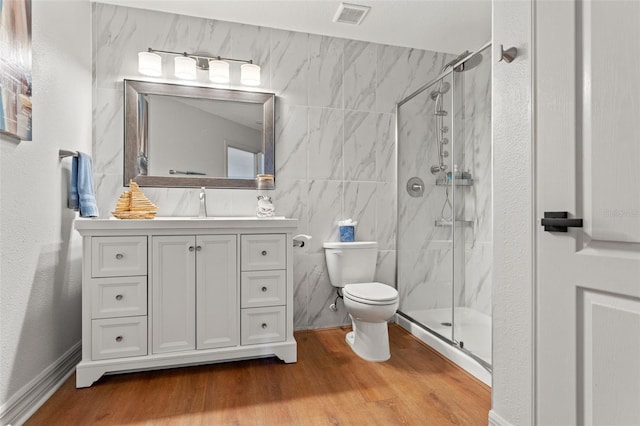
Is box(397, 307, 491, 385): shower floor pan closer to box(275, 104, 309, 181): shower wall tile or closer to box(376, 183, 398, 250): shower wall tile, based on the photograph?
box(376, 183, 398, 250): shower wall tile

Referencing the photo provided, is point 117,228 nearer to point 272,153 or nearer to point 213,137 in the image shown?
point 213,137

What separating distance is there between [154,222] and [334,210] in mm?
1352

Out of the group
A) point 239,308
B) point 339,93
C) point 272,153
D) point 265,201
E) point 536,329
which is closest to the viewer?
point 536,329

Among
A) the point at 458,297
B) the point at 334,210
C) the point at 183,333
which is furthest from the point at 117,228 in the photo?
the point at 458,297

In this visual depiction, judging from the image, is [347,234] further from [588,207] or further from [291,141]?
[588,207]

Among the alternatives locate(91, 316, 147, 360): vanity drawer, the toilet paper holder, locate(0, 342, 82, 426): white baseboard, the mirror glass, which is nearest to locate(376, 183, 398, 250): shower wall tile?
the toilet paper holder

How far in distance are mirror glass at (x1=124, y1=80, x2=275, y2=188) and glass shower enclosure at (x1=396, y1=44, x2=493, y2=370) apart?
1161mm

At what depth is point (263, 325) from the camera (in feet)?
6.82

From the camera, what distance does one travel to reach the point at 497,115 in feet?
4.59

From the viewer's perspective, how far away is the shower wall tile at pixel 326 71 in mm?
2723

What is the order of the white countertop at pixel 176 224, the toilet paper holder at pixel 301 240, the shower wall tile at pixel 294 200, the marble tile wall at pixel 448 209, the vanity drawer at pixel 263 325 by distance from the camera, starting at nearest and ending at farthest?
the white countertop at pixel 176 224
the vanity drawer at pixel 263 325
the toilet paper holder at pixel 301 240
the marble tile wall at pixel 448 209
the shower wall tile at pixel 294 200

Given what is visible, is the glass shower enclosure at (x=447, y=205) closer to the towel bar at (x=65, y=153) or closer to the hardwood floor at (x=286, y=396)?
the hardwood floor at (x=286, y=396)

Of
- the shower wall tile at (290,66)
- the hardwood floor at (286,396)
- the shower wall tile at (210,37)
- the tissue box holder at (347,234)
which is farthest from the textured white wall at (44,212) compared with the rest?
the tissue box holder at (347,234)

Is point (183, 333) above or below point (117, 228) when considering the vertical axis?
below
